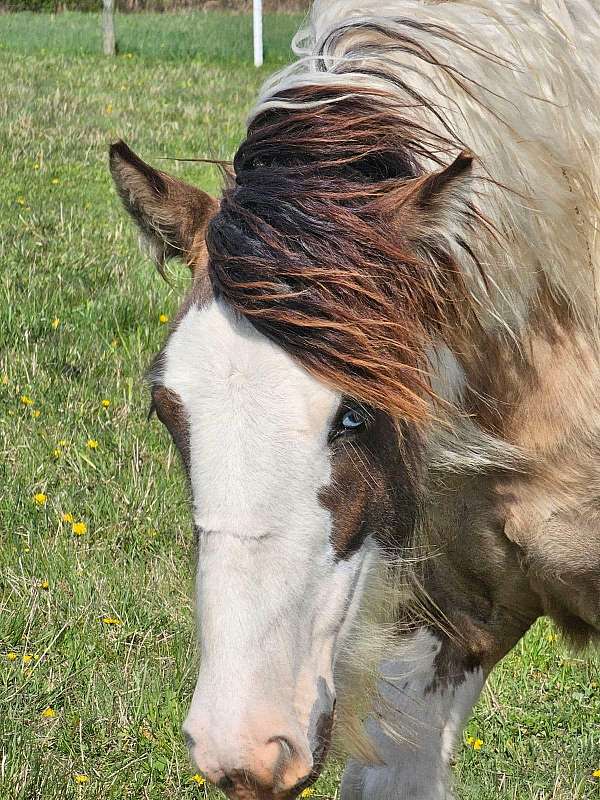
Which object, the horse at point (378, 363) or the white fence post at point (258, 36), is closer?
the horse at point (378, 363)

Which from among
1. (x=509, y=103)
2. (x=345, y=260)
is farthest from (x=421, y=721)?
(x=509, y=103)

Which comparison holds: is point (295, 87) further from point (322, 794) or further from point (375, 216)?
point (322, 794)

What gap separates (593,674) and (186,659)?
4.23 ft

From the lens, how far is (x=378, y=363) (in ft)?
6.36

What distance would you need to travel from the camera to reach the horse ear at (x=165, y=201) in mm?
2271

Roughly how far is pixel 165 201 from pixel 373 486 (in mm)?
739

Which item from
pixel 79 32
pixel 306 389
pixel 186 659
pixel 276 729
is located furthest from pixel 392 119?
pixel 79 32

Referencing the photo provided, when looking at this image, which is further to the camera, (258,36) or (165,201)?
(258,36)

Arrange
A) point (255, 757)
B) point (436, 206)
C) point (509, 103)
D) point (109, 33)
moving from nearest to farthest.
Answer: point (255, 757) < point (436, 206) < point (509, 103) < point (109, 33)

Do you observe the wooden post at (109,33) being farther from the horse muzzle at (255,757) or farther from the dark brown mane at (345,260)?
the horse muzzle at (255,757)

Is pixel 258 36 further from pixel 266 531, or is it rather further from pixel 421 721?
pixel 266 531

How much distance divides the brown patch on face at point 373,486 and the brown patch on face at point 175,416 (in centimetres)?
25

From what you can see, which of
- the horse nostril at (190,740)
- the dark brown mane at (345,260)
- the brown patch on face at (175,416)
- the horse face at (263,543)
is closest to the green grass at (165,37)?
the dark brown mane at (345,260)

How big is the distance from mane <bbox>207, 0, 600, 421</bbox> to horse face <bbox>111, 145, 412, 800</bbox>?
2.8 inches
